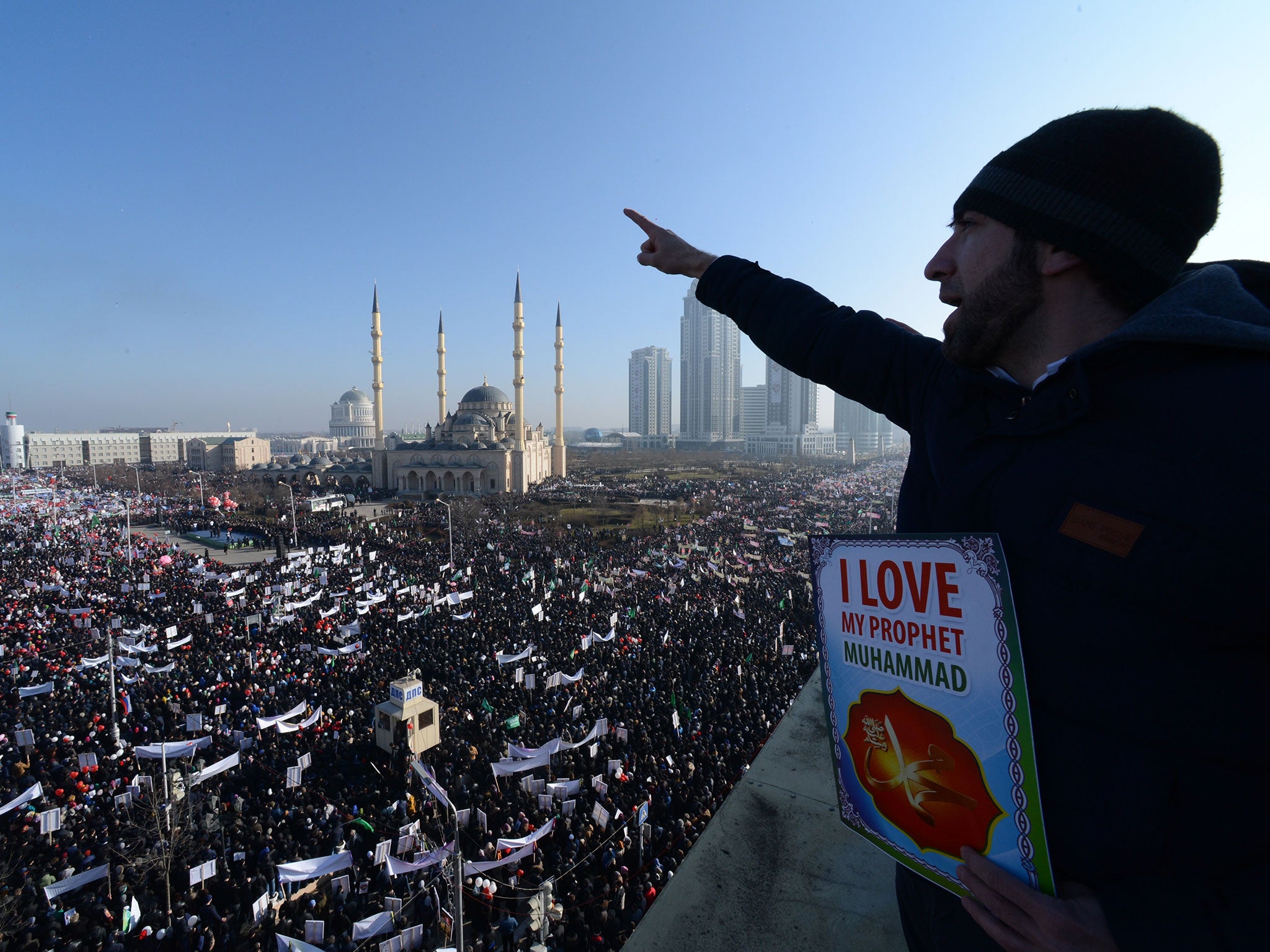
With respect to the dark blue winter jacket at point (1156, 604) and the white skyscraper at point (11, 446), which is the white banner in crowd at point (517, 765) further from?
the white skyscraper at point (11, 446)

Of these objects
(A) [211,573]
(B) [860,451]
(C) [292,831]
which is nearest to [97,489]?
(A) [211,573]

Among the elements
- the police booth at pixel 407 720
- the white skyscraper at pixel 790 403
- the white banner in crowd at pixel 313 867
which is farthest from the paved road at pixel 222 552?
the white skyscraper at pixel 790 403

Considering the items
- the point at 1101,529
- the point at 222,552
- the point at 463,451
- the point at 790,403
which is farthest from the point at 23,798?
the point at 790,403

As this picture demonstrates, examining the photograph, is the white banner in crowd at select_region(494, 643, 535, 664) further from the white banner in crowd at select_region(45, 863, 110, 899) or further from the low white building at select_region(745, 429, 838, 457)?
the low white building at select_region(745, 429, 838, 457)

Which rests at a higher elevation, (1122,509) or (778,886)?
(1122,509)

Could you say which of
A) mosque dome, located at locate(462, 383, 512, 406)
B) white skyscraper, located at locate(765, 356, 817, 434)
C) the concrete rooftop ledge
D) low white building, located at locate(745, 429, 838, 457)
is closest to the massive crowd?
the concrete rooftop ledge

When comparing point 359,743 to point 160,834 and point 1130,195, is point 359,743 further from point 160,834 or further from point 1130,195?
point 1130,195
